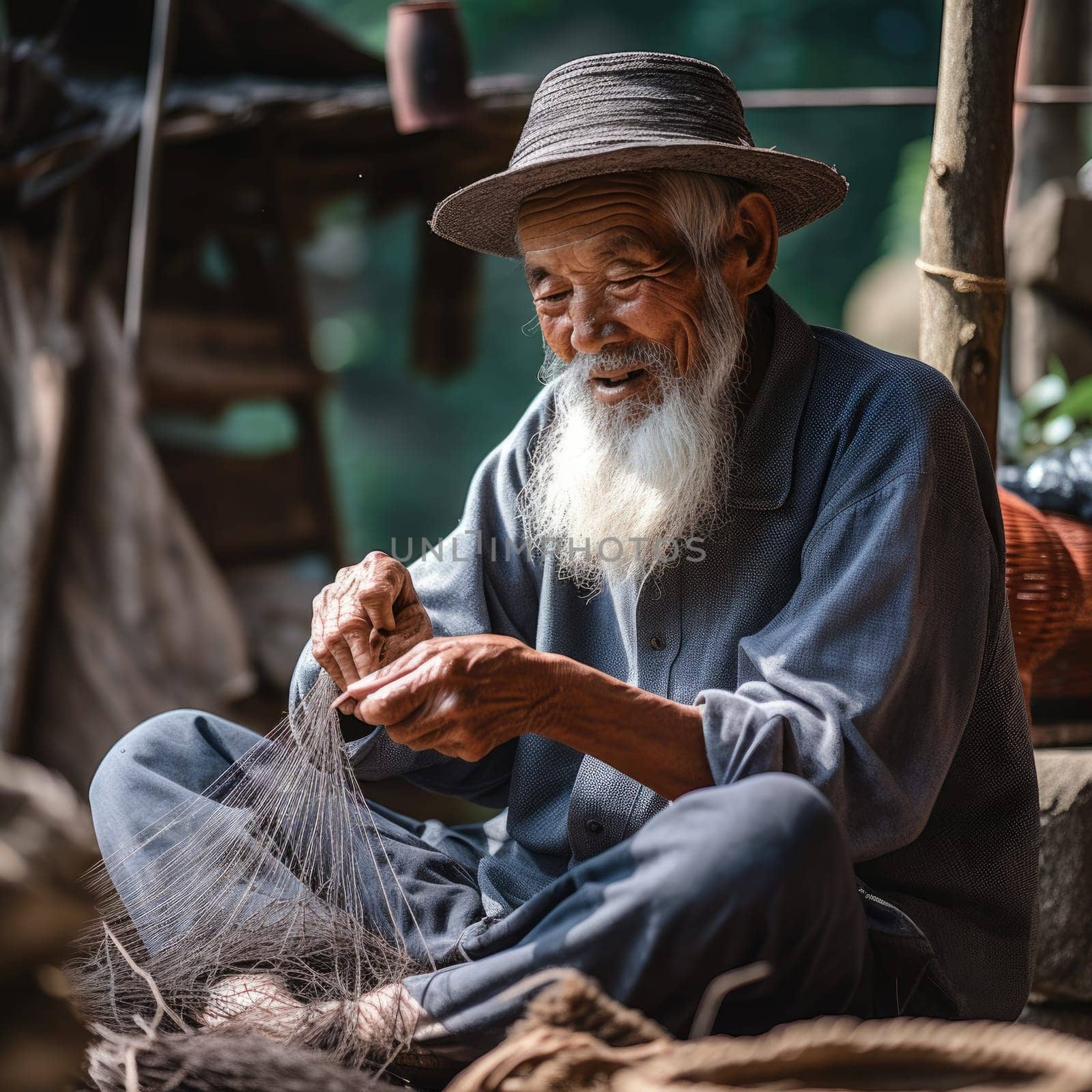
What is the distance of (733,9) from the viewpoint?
12.3 m

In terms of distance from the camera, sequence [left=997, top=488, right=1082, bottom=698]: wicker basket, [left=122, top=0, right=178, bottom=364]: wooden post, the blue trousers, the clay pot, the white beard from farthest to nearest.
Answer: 1. [left=122, top=0, right=178, bottom=364]: wooden post
2. the clay pot
3. [left=997, top=488, right=1082, bottom=698]: wicker basket
4. the white beard
5. the blue trousers

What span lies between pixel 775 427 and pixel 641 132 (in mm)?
560

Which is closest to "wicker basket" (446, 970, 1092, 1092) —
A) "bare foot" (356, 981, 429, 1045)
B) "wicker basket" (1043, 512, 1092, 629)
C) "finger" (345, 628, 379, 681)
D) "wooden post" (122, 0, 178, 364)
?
"bare foot" (356, 981, 429, 1045)

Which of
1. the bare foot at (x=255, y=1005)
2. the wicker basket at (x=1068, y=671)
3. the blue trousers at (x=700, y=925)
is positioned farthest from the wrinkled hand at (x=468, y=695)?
the wicker basket at (x=1068, y=671)

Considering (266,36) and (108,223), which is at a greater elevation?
(266,36)

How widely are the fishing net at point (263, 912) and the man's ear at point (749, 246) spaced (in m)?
1.05

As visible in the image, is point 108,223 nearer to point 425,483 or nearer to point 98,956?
point 98,956

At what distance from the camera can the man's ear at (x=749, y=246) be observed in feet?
7.61

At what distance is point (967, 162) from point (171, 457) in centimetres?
400

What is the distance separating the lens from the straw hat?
85.9 inches

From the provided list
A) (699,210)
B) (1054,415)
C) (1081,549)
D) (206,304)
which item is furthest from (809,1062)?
(206,304)

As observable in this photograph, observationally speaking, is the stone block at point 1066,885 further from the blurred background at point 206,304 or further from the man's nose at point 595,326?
the blurred background at point 206,304

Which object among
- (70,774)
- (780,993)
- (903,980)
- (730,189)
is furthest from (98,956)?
(70,774)

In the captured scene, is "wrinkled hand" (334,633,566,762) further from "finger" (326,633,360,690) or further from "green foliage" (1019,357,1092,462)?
"green foliage" (1019,357,1092,462)
